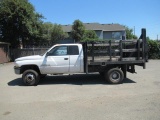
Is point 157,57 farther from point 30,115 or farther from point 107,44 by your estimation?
point 30,115

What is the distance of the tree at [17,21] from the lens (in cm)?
3234

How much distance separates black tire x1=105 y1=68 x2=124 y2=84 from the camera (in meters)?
11.4

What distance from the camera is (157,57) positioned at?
Answer: 28.3 meters

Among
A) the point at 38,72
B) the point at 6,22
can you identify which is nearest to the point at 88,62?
the point at 38,72

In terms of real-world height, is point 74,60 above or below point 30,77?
above

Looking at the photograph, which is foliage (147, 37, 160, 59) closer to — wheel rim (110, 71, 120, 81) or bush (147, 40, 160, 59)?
bush (147, 40, 160, 59)

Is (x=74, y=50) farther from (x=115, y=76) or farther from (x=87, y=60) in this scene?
(x=115, y=76)

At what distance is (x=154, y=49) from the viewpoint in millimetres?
28109

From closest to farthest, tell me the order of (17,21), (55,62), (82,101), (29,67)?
(82,101) → (55,62) → (29,67) → (17,21)

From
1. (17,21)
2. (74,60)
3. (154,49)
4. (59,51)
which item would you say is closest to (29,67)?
(59,51)

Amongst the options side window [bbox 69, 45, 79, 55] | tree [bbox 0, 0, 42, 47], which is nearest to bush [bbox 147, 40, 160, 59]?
tree [bbox 0, 0, 42, 47]

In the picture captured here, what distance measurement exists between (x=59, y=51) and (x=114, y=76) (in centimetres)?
292

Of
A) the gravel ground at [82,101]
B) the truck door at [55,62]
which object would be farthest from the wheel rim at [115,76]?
the truck door at [55,62]

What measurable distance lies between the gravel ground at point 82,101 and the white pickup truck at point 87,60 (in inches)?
24.8
